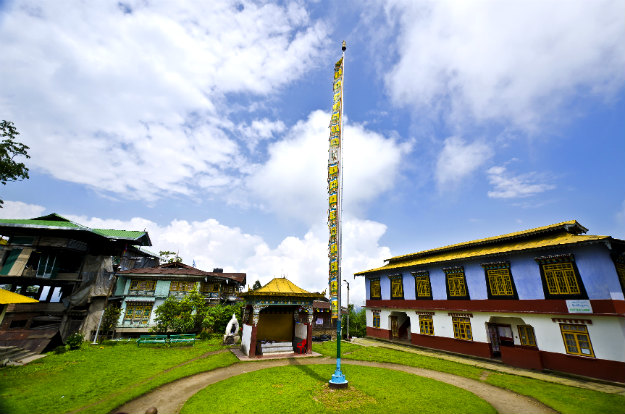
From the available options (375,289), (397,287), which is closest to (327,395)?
(397,287)

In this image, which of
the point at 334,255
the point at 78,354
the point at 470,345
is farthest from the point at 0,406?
the point at 470,345

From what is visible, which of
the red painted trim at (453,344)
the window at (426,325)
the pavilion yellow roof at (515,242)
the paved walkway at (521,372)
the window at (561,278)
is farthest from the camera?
the window at (426,325)

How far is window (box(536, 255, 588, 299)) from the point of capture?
593 inches

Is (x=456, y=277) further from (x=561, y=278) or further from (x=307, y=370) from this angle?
(x=307, y=370)

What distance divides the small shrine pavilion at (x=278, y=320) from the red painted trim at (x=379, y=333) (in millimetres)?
9598

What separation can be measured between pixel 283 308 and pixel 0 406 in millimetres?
15602

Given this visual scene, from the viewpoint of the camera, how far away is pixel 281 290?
20.3m

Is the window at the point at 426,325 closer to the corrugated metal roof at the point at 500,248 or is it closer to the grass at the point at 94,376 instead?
the corrugated metal roof at the point at 500,248

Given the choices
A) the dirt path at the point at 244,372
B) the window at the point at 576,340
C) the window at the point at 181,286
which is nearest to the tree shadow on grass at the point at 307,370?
the dirt path at the point at 244,372

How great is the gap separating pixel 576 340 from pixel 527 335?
387 centimetres

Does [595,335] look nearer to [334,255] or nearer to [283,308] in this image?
[334,255]

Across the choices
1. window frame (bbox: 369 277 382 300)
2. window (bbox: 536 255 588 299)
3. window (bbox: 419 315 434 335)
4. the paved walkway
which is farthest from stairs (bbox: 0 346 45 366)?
window (bbox: 536 255 588 299)

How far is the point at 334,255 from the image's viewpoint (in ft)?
45.9

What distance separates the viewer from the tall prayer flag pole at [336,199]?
1301cm
